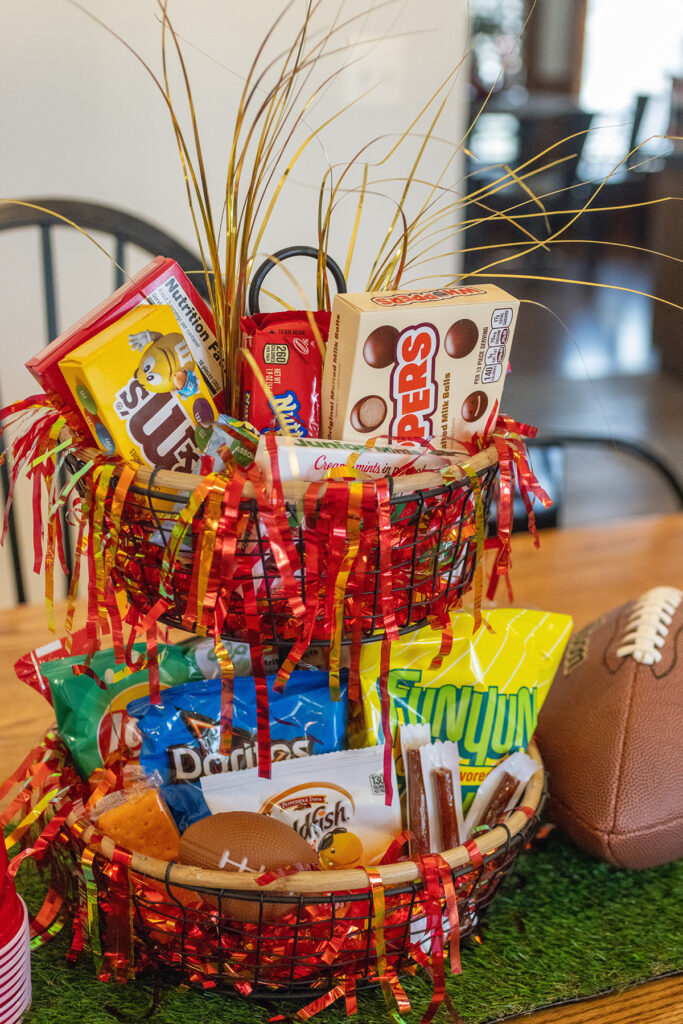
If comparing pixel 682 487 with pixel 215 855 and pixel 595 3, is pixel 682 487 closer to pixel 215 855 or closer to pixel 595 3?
pixel 215 855

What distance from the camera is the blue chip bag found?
73 centimetres

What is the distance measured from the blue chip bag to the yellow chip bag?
0.04 meters

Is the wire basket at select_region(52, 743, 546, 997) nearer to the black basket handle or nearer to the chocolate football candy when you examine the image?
the chocolate football candy

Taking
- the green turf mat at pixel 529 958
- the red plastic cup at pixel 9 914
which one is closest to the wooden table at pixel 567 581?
the green turf mat at pixel 529 958

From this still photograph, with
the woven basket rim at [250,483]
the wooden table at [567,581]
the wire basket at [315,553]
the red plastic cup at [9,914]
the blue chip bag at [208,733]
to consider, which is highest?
the woven basket rim at [250,483]

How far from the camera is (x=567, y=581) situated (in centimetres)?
130

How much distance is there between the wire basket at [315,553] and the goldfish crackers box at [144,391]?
0.03 metres

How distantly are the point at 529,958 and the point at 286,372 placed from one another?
488 millimetres

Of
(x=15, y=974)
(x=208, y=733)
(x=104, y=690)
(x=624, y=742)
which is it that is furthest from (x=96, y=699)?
(x=624, y=742)

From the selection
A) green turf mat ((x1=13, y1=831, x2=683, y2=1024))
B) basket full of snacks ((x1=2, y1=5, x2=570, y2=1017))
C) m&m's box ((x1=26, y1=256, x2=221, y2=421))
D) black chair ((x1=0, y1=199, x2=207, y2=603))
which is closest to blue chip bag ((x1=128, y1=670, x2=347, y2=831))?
basket full of snacks ((x1=2, y1=5, x2=570, y2=1017))

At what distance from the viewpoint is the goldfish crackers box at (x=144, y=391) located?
60 centimetres

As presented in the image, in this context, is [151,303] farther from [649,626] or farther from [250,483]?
[649,626]

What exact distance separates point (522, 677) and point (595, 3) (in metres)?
4.71

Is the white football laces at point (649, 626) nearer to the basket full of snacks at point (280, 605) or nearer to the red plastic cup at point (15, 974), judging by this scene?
the basket full of snacks at point (280, 605)
